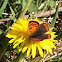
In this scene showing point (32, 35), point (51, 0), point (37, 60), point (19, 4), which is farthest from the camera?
point (51, 0)

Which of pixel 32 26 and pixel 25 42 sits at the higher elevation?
pixel 32 26

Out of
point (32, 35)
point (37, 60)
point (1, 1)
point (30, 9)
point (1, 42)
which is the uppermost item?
point (1, 1)

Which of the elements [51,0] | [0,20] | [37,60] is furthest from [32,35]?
[51,0]

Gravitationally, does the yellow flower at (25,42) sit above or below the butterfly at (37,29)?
below

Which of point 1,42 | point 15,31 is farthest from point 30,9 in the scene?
point 15,31

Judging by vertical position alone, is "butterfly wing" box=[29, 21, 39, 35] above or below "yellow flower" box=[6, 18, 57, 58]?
above

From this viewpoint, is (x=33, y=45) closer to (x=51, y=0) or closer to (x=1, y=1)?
(x=1, y=1)

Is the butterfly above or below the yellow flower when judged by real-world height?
above

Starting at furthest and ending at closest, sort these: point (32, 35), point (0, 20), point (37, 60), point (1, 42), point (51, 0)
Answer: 1. point (51, 0)
2. point (0, 20)
3. point (1, 42)
4. point (37, 60)
5. point (32, 35)

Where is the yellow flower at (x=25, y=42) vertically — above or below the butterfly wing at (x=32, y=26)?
below

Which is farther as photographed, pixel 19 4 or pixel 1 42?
pixel 19 4

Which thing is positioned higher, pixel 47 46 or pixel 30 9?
pixel 30 9
